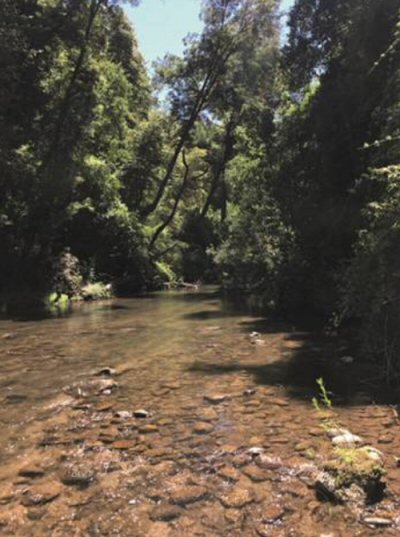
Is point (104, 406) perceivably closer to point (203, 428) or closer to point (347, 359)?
point (203, 428)

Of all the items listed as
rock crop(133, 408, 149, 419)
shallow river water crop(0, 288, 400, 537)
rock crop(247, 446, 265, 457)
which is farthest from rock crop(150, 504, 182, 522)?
rock crop(133, 408, 149, 419)

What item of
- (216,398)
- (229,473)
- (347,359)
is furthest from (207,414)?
(347,359)

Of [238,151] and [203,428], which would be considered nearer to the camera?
[203,428]

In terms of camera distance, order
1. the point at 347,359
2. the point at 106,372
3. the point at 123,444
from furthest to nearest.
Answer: the point at 347,359 < the point at 106,372 < the point at 123,444

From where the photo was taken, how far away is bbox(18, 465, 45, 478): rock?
4.96 m

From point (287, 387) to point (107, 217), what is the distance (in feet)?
71.2

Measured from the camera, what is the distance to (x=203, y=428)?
20.2 feet

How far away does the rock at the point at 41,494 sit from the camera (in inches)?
175

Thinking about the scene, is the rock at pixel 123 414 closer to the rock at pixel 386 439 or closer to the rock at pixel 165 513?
the rock at pixel 165 513

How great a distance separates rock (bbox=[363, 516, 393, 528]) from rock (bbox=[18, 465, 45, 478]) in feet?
9.34

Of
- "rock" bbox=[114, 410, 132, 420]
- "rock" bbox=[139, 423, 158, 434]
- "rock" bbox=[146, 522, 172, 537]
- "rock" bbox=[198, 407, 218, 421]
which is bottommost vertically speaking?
"rock" bbox=[146, 522, 172, 537]

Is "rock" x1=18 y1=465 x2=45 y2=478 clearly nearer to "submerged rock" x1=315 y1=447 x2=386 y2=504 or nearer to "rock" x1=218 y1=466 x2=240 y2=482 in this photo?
"rock" x1=218 y1=466 x2=240 y2=482

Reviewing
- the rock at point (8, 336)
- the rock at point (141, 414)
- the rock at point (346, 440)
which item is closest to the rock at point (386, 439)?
the rock at point (346, 440)

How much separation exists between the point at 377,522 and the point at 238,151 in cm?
2291
